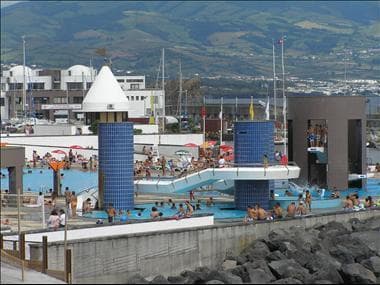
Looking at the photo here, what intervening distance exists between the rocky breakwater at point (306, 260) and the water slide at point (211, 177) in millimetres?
2815

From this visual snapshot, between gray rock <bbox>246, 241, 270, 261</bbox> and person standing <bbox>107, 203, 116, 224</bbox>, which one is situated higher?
person standing <bbox>107, 203, 116, 224</bbox>

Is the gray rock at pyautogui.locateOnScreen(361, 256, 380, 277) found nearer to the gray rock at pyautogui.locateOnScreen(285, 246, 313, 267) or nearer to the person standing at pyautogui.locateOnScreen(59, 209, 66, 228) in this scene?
the gray rock at pyautogui.locateOnScreen(285, 246, 313, 267)

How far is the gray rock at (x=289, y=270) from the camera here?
82.0ft

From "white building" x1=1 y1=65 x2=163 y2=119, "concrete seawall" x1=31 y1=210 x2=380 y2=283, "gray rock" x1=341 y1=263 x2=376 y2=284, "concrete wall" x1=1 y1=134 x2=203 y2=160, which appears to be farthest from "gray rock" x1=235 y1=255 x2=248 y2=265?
"white building" x1=1 y1=65 x2=163 y2=119

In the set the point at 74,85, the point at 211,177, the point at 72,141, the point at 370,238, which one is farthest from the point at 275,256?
the point at 74,85

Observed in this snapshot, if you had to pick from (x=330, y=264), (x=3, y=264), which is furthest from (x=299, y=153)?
(x=3, y=264)

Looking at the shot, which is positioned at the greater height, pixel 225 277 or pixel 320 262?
pixel 225 277

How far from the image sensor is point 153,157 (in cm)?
5381

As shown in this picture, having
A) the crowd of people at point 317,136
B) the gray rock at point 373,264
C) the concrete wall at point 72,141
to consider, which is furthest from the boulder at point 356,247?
the concrete wall at point 72,141

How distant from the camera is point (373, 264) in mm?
27672

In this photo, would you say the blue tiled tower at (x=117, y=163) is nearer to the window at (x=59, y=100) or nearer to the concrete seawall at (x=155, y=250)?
the concrete seawall at (x=155, y=250)

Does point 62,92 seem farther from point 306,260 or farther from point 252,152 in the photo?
point 306,260

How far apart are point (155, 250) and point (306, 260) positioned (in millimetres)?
3946

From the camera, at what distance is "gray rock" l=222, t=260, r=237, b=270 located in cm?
2864
